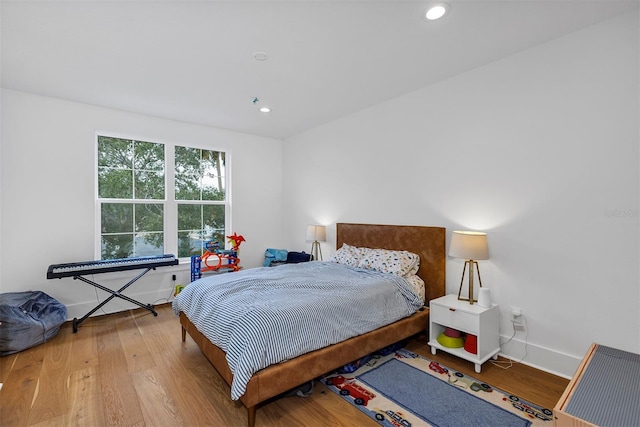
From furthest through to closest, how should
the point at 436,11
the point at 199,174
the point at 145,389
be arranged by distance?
1. the point at 199,174
2. the point at 145,389
3. the point at 436,11

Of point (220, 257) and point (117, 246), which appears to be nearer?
point (117, 246)

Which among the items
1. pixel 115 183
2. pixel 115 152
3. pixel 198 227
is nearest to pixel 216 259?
pixel 198 227

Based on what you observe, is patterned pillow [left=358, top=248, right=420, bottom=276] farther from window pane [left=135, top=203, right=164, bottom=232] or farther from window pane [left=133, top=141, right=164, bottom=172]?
window pane [left=133, top=141, right=164, bottom=172]

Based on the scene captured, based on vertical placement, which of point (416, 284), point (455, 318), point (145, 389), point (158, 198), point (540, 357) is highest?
point (158, 198)

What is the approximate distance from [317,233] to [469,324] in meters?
2.42

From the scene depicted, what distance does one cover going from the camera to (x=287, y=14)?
6.56 ft

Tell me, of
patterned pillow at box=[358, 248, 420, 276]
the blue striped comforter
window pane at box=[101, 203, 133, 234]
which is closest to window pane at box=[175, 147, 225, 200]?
window pane at box=[101, 203, 133, 234]

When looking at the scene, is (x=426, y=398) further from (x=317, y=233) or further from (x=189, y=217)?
(x=189, y=217)

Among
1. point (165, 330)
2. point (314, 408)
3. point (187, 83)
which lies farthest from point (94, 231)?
point (314, 408)

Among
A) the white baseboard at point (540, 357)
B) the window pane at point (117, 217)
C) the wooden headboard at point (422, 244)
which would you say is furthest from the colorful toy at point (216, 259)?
the white baseboard at point (540, 357)

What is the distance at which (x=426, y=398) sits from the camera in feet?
6.72

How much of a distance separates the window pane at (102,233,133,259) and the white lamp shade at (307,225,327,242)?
246 cm

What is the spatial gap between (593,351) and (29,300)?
4787 mm

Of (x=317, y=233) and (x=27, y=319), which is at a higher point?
(x=317, y=233)
